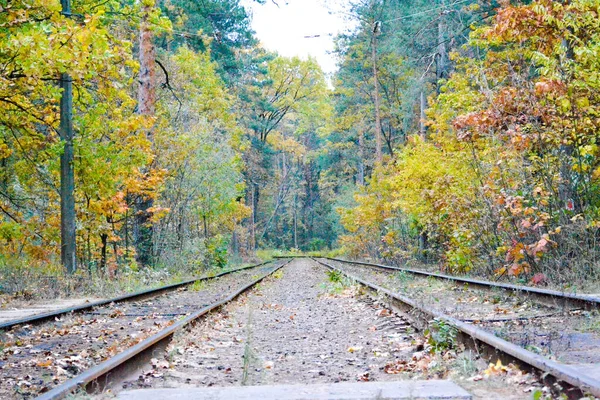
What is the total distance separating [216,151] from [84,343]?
70.4 feet

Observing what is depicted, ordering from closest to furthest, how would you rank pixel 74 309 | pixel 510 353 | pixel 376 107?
pixel 510 353, pixel 74 309, pixel 376 107

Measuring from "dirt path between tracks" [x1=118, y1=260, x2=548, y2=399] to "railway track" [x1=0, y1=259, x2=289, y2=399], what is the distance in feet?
0.71

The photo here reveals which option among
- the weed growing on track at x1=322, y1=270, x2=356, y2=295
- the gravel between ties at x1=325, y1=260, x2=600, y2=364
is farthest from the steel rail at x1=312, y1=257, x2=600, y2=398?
the weed growing on track at x1=322, y1=270, x2=356, y2=295

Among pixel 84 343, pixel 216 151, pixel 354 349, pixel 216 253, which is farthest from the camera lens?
pixel 216 253

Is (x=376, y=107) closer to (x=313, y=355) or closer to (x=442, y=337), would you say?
(x=313, y=355)

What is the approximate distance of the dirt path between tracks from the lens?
4461 mm

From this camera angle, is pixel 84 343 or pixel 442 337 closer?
pixel 442 337

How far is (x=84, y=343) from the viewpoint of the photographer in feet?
20.9

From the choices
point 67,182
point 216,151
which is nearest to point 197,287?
point 67,182

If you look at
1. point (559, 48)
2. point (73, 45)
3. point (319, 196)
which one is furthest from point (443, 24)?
point (319, 196)

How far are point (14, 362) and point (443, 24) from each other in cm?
2441

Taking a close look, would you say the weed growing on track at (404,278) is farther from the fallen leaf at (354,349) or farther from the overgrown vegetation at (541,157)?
the fallen leaf at (354,349)

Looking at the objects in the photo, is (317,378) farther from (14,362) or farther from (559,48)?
(559,48)

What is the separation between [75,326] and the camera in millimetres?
7645
